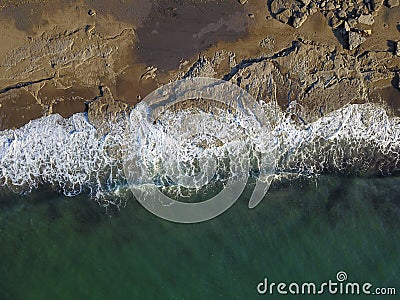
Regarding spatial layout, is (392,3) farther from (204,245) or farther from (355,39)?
(204,245)

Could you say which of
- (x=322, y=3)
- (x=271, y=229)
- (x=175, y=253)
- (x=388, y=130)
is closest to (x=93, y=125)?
(x=175, y=253)

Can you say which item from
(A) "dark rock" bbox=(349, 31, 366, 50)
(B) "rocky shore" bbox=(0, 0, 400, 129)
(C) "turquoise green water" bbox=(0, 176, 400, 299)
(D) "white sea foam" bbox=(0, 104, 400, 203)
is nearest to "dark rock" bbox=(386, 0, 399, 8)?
(B) "rocky shore" bbox=(0, 0, 400, 129)

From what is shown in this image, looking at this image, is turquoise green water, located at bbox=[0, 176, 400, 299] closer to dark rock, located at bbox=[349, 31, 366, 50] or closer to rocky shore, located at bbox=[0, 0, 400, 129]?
rocky shore, located at bbox=[0, 0, 400, 129]

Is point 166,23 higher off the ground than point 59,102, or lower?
higher

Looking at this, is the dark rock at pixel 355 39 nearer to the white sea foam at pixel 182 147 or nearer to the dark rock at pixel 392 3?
the dark rock at pixel 392 3

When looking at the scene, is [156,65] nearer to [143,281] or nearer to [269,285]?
[143,281]

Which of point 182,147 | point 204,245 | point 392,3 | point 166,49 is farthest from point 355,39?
point 204,245
